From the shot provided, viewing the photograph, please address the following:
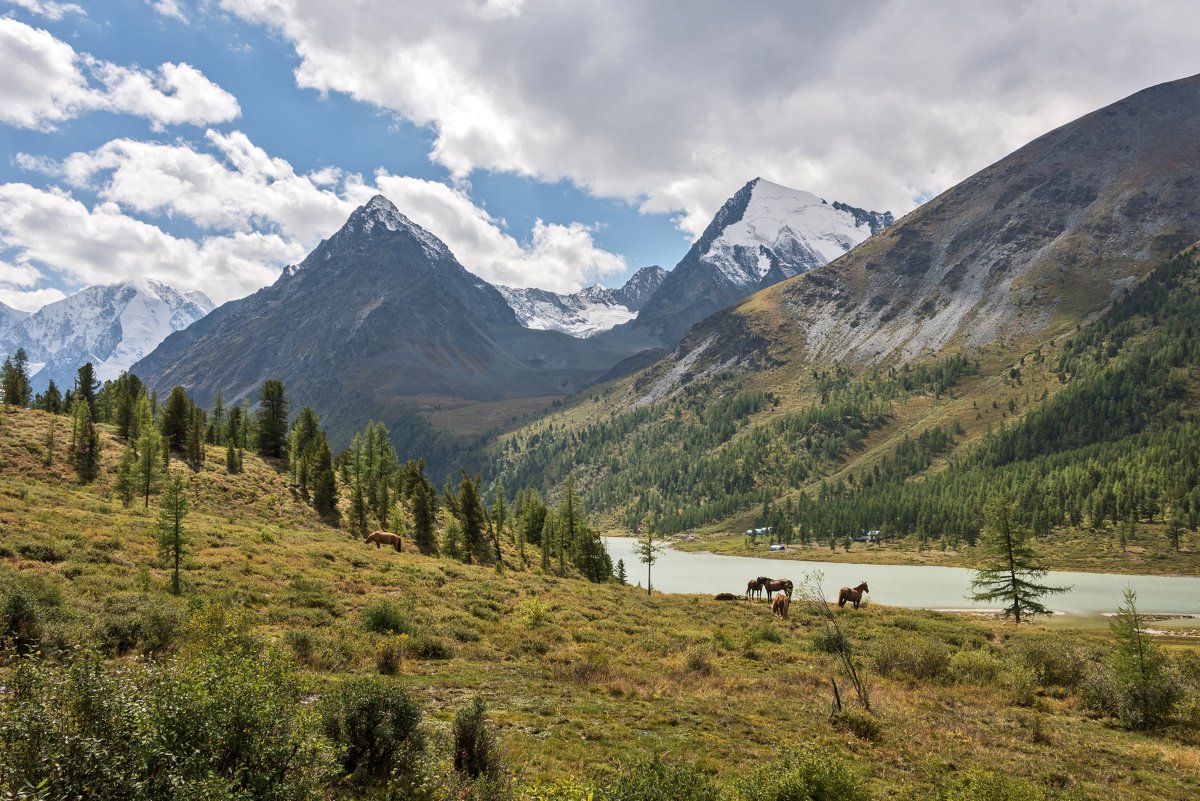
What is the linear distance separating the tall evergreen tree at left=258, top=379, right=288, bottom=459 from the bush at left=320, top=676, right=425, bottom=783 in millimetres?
80953

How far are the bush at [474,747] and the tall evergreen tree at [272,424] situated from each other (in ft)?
268

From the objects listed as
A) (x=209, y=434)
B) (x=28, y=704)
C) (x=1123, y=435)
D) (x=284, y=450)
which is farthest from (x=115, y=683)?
(x=1123, y=435)

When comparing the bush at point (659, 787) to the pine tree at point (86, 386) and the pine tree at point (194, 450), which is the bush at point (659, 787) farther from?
the pine tree at point (86, 386)

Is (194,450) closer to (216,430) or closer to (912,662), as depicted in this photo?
(216,430)

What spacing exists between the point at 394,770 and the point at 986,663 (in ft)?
94.5

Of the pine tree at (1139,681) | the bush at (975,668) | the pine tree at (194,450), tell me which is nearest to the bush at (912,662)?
the bush at (975,668)

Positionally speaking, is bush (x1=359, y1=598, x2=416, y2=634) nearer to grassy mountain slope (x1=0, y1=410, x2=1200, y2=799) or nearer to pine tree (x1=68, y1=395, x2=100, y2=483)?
grassy mountain slope (x1=0, y1=410, x2=1200, y2=799)

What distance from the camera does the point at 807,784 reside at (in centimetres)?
1098

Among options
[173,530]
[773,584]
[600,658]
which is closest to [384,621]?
[600,658]

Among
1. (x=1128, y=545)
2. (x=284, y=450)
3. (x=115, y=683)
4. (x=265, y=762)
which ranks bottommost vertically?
(x=1128, y=545)

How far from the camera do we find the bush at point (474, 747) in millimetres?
12859

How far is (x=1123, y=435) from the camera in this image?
16912 centimetres

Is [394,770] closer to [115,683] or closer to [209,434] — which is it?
[115,683]

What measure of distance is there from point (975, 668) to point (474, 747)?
26.4 meters
